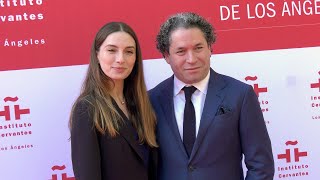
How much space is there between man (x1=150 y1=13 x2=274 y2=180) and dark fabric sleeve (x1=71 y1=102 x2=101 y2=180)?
0.98 feet

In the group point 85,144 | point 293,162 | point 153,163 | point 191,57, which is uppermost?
point 191,57

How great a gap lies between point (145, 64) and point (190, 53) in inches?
21.7

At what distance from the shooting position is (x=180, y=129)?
1656mm

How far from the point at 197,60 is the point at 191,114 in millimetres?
217

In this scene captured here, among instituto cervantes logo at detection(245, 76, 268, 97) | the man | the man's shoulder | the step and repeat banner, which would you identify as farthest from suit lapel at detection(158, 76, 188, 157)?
instituto cervantes logo at detection(245, 76, 268, 97)

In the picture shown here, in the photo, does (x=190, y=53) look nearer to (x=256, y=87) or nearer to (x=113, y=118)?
(x=113, y=118)

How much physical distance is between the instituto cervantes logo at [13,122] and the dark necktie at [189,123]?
0.84 metres

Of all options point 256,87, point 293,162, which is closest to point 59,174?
point 256,87

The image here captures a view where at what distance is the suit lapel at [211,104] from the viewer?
1580 millimetres

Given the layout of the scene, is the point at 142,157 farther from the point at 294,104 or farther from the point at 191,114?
the point at 294,104

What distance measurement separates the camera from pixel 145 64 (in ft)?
7.00

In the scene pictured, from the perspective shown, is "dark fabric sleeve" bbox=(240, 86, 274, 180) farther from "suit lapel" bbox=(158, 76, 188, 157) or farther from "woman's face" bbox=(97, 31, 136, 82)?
"woman's face" bbox=(97, 31, 136, 82)

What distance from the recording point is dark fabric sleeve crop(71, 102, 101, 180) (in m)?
1.50

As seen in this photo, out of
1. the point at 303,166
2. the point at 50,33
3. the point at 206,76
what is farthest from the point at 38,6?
the point at 303,166
